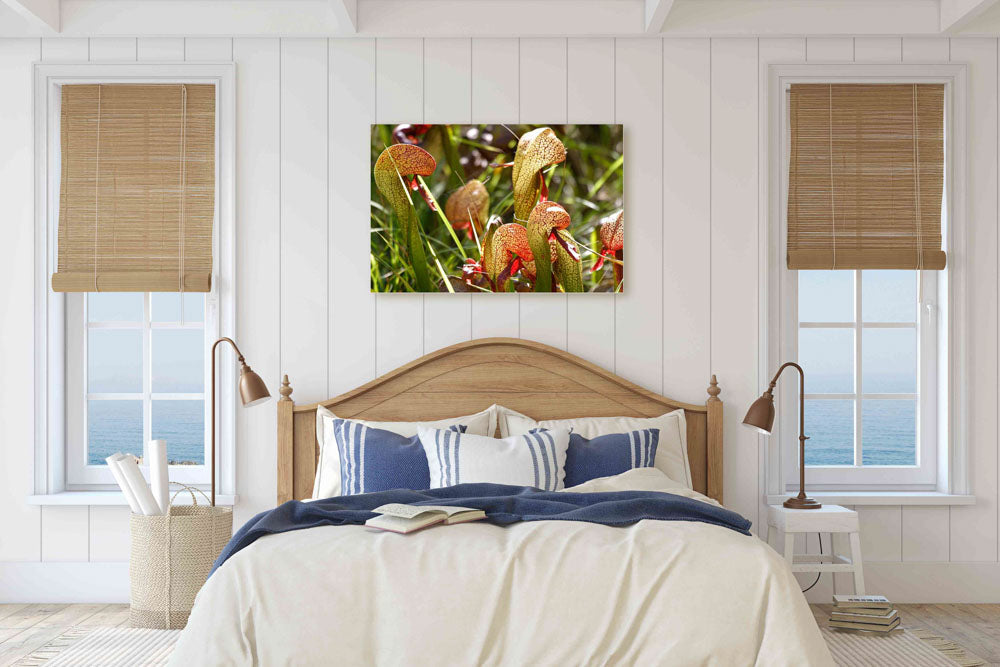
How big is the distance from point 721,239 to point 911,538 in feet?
5.44

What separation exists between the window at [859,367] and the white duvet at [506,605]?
6.04 feet

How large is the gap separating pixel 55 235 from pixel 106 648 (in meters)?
1.91

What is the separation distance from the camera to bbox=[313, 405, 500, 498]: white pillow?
3.49 m

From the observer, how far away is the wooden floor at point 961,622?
3.23 metres

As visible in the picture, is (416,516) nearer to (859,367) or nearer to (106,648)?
(106,648)

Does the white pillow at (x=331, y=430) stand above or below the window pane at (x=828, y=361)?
below

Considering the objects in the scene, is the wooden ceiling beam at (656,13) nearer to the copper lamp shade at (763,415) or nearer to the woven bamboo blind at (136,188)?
the copper lamp shade at (763,415)

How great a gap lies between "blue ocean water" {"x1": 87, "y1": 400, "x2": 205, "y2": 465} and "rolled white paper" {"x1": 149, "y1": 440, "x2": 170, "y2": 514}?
0.58 metres

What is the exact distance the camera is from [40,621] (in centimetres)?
353

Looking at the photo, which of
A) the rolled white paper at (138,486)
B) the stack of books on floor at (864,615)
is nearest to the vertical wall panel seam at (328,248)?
the rolled white paper at (138,486)

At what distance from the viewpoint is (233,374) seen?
3.85 meters

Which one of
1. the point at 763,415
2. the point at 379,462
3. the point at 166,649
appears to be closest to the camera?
the point at 166,649

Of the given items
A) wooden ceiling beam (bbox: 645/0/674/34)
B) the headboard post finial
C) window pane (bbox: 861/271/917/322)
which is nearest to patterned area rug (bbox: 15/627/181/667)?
the headboard post finial

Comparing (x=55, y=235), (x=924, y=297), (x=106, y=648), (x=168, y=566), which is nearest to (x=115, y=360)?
(x=55, y=235)
